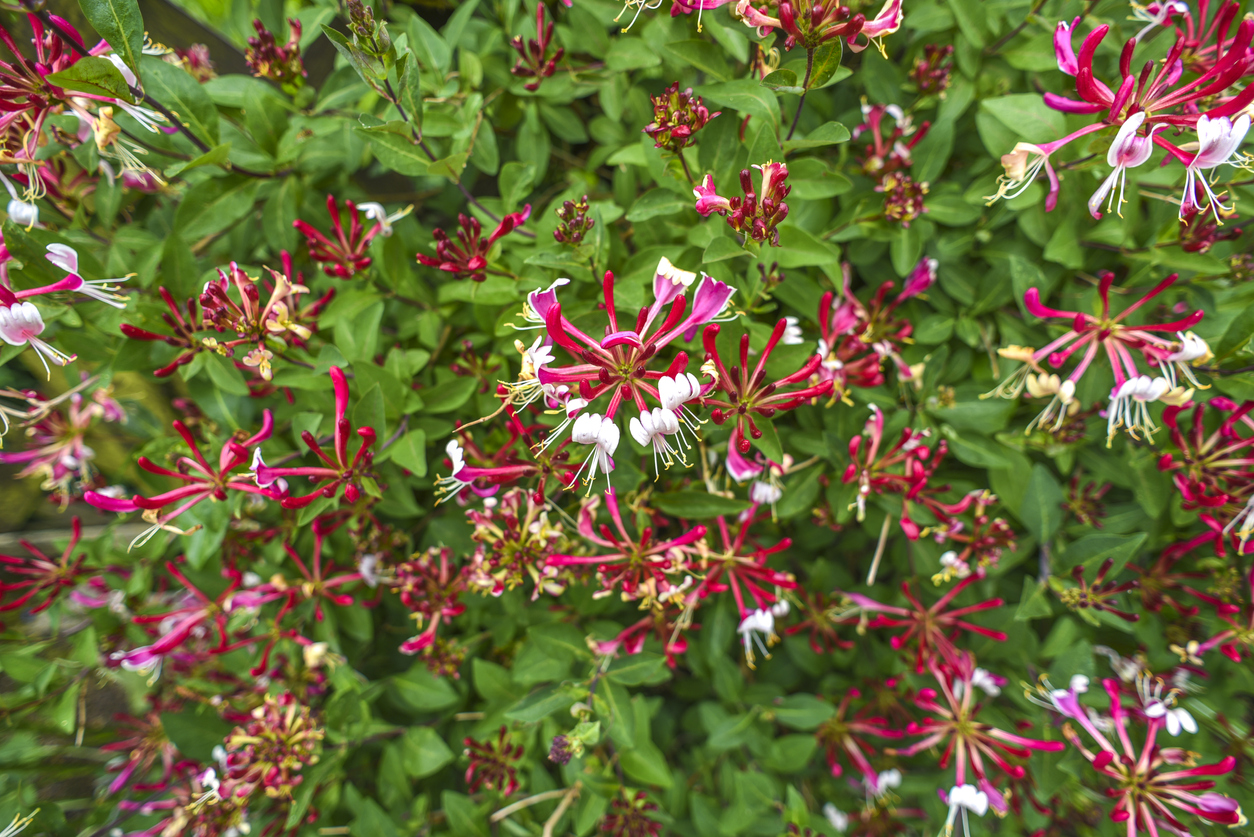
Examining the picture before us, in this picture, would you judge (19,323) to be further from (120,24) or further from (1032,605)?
(1032,605)

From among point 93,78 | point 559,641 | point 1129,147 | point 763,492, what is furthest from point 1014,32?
point 93,78

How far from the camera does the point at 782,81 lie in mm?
1185

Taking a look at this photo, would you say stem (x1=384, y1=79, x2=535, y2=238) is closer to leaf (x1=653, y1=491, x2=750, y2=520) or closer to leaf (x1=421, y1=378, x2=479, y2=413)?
leaf (x1=421, y1=378, x2=479, y2=413)

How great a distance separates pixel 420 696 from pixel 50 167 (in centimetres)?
194

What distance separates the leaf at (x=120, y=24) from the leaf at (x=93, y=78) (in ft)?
Result: 0.29

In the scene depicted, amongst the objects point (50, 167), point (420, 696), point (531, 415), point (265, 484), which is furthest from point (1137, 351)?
point (50, 167)

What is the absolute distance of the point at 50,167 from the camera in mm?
1629

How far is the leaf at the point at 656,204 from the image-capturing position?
134 centimetres

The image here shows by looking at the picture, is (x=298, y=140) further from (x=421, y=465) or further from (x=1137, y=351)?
(x=1137, y=351)

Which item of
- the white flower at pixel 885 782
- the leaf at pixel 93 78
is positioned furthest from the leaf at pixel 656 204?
the white flower at pixel 885 782

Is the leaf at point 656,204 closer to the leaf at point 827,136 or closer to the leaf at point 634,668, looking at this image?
the leaf at point 827,136

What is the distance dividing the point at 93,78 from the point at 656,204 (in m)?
1.20

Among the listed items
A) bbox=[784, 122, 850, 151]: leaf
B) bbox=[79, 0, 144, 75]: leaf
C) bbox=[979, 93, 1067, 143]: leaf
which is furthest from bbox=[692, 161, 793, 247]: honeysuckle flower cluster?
bbox=[79, 0, 144, 75]: leaf

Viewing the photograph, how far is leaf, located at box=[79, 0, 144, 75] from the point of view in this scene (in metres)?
1.18
